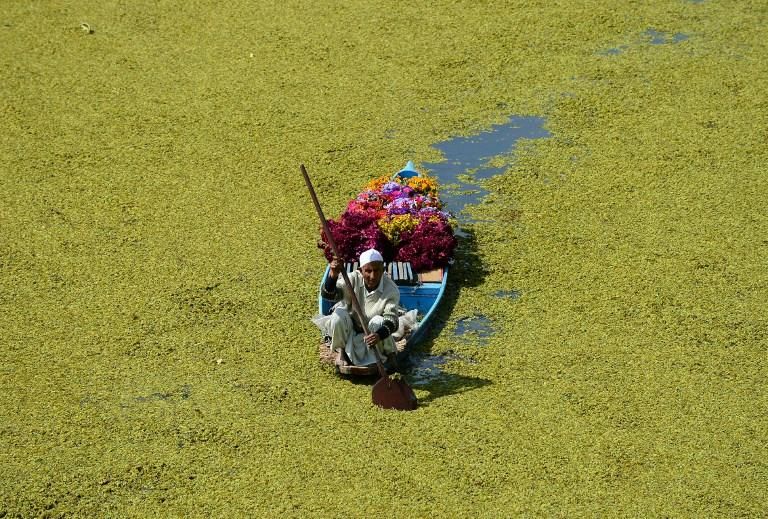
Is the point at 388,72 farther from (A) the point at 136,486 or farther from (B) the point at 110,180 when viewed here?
(A) the point at 136,486

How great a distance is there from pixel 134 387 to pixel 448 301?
199 centimetres

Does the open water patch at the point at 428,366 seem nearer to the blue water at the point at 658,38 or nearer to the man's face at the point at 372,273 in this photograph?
the man's face at the point at 372,273

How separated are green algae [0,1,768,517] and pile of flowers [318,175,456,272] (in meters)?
0.29

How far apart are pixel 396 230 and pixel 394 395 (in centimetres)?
156

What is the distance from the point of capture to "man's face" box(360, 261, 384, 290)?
19.7 ft

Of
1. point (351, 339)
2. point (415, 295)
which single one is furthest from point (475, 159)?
point (351, 339)

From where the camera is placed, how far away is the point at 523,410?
5.84 meters

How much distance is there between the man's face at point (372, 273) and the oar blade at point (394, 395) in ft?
1.86

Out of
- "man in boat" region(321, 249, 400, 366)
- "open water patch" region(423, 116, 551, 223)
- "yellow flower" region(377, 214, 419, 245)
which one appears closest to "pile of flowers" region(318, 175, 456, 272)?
"yellow flower" region(377, 214, 419, 245)

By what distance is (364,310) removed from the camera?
6145mm

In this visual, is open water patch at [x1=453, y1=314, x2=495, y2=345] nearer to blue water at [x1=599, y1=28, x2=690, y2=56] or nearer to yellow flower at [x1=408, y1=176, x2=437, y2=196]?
yellow flower at [x1=408, y1=176, x2=437, y2=196]

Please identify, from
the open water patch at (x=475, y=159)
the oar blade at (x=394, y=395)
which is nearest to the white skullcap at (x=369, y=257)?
the oar blade at (x=394, y=395)

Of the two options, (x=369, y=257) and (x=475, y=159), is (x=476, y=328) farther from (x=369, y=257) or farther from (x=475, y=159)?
(x=475, y=159)

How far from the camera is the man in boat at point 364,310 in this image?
5.94 meters
